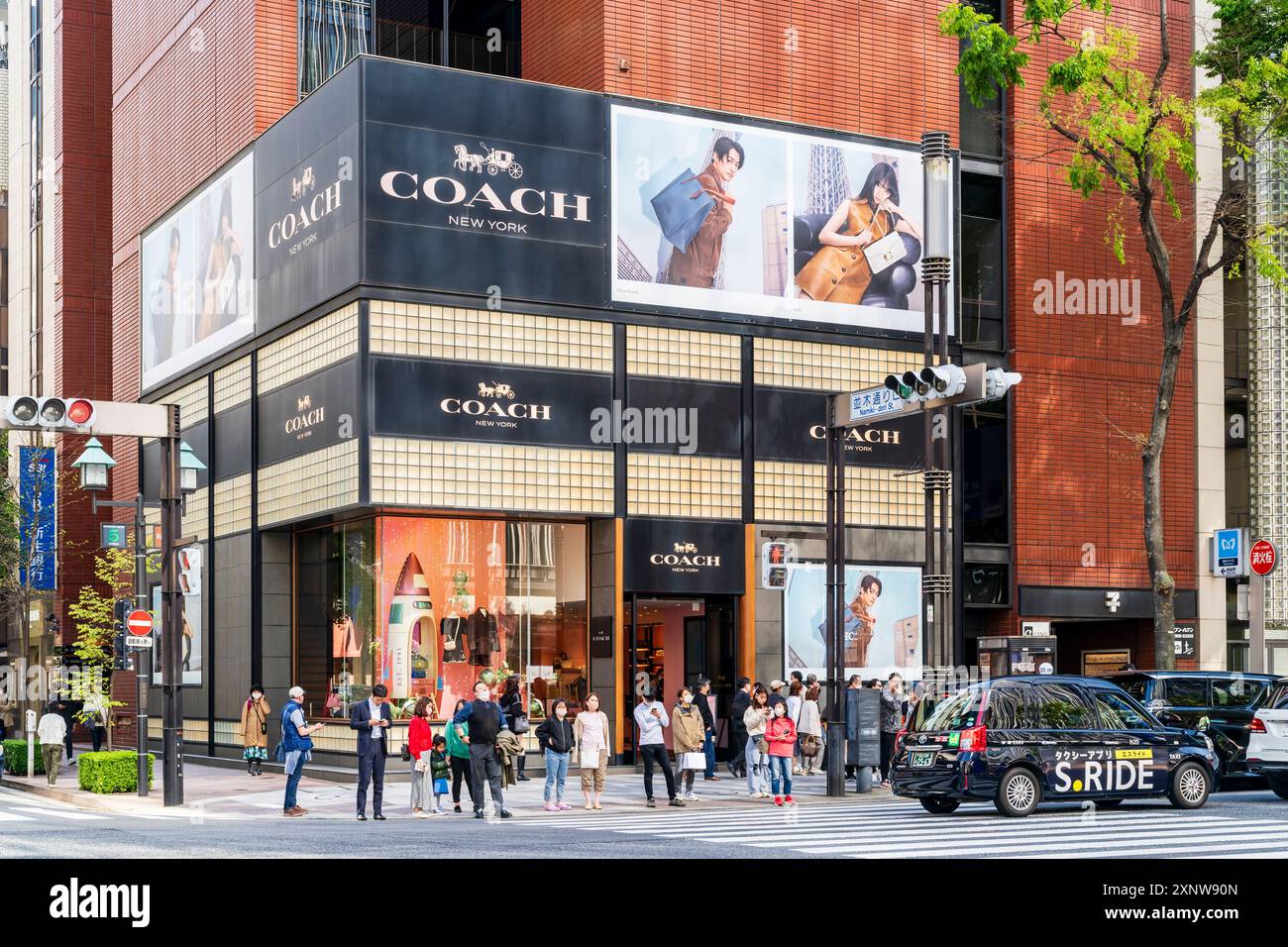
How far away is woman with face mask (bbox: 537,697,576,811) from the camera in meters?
24.0

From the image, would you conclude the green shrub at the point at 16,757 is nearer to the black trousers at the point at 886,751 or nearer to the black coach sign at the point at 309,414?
the black coach sign at the point at 309,414

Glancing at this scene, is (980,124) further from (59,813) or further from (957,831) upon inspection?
(59,813)

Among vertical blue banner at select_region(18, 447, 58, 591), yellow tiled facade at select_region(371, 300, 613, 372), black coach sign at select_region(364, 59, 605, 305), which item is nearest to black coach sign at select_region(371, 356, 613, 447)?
yellow tiled facade at select_region(371, 300, 613, 372)

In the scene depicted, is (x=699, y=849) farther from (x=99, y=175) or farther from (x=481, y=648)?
(x=99, y=175)

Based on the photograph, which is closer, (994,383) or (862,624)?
(994,383)

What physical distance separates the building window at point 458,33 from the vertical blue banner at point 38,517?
17.2 meters

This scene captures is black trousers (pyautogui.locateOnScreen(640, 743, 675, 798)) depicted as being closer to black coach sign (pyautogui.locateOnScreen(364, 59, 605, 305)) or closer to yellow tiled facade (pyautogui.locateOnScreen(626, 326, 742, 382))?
yellow tiled facade (pyautogui.locateOnScreen(626, 326, 742, 382))

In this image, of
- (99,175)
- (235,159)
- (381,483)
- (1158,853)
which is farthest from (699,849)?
(99,175)

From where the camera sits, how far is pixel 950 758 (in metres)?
21.0

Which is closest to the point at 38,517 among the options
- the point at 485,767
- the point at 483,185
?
the point at 483,185

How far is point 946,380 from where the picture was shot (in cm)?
2147

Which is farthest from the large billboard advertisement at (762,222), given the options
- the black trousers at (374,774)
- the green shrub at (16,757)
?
the green shrub at (16,757)

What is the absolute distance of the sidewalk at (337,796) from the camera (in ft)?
80.6

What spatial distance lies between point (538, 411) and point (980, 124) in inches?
509
